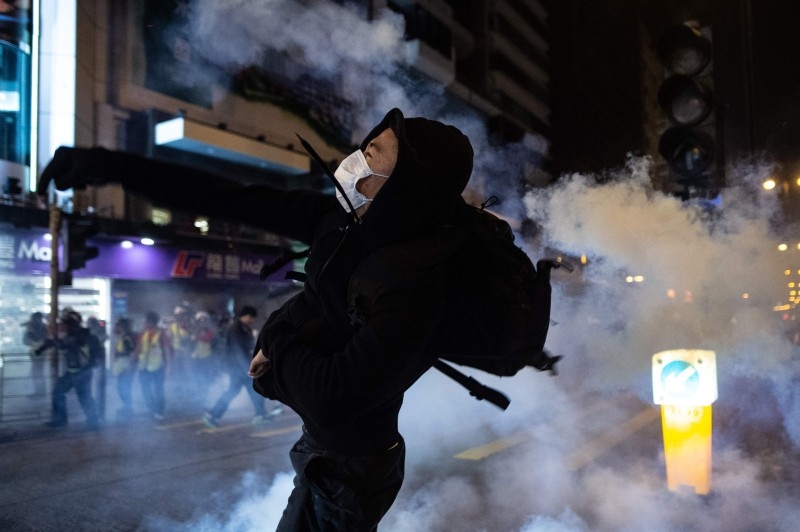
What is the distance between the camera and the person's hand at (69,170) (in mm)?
1578

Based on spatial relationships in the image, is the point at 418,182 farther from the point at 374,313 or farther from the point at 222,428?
the point at 222,428

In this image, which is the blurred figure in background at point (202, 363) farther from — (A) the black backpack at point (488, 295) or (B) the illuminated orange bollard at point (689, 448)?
(A) the black backpack at point (488, 295)

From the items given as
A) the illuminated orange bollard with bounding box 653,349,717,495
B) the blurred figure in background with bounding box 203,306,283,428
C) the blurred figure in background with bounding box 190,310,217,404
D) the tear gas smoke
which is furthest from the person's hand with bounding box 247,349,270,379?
the blurred figure in background with bounding box 190,310,217,404

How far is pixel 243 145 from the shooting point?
40.4 feet

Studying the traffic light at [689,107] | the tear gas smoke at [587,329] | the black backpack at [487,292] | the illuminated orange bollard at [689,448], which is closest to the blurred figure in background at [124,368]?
the tear gas smoke at [587,329]

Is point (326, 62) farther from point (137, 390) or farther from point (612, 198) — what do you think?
point (137, 390)

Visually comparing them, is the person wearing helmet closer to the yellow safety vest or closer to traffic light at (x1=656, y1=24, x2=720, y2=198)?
the yellow safety vest

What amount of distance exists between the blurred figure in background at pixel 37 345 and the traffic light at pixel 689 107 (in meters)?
8.04

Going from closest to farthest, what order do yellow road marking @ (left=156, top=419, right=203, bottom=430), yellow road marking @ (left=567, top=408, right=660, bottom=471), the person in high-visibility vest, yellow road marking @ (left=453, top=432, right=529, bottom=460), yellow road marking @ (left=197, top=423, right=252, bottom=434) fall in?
yellow road marking @ (left=567, top=408, right=660, bottom=471), yellow road marking @ (left=453, top=432, right=529, bottom=460), yellow road marking @ (left=197, top=423, right=252, bottom=434), yellow road marking @ (left=156, top=419, right=203, bottom=430), the person in high-visibility vest

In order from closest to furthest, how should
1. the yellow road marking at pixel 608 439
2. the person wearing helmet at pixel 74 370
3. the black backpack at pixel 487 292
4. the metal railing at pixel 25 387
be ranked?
A: the black backpack at pixel 487 292 < the yellow road marking at pixel 608 439 < the person wearing helmet at pixel 74 370 < the metal railing at pixel 25 387

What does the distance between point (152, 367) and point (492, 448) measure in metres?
5.40

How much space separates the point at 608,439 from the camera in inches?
240

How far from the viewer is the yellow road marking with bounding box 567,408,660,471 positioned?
207 inches

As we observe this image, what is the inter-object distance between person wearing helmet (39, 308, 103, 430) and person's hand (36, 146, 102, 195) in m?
7.35
